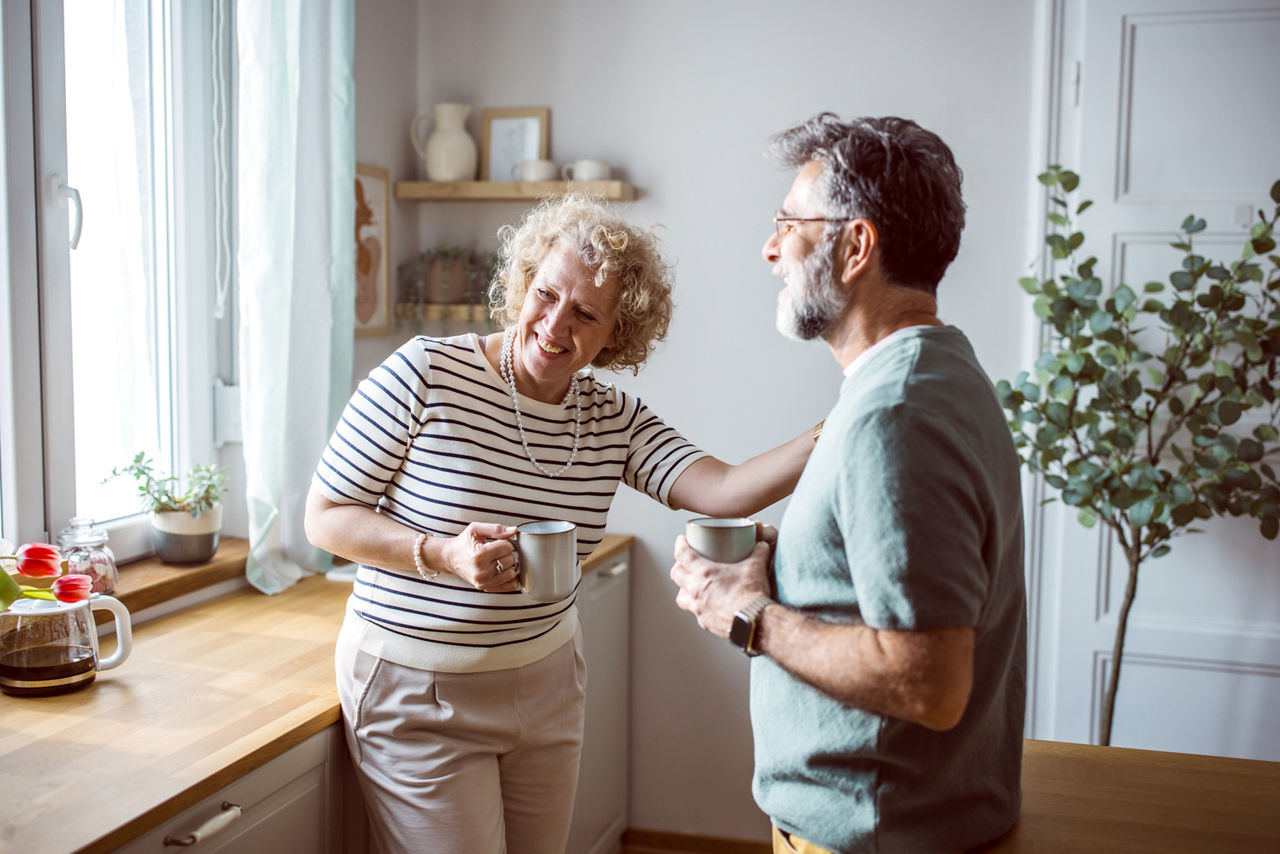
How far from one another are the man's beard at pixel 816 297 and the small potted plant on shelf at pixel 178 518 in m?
1.47

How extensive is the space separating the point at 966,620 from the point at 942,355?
0.27m

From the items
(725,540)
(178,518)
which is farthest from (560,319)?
(178,518)

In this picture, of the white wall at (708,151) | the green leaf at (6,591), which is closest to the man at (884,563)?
the green leaf at (6,591)

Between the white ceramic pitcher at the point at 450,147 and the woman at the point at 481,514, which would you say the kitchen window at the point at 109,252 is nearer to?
the white ceramic pitcher at the point at 450,147

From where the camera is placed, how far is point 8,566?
1679 mm

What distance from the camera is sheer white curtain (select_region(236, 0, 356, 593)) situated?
224 cm

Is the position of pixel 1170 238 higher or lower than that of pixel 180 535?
higher

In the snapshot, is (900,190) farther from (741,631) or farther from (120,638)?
(120,638)

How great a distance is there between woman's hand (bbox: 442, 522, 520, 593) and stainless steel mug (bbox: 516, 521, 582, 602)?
0.01m

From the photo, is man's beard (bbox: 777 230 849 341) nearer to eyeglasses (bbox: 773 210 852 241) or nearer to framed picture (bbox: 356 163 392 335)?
eyeglasses (bbox: 773 210 852 241)

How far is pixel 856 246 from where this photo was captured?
1173 millimetres

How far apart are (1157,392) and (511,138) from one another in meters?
1.73

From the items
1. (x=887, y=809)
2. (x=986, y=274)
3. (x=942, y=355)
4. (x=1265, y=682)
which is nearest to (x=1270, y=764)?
(x=887, y=809)

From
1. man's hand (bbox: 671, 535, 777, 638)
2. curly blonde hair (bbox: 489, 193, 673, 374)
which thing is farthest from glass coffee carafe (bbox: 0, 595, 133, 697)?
man's hand (bbox: 671, 535, 777, 638)
